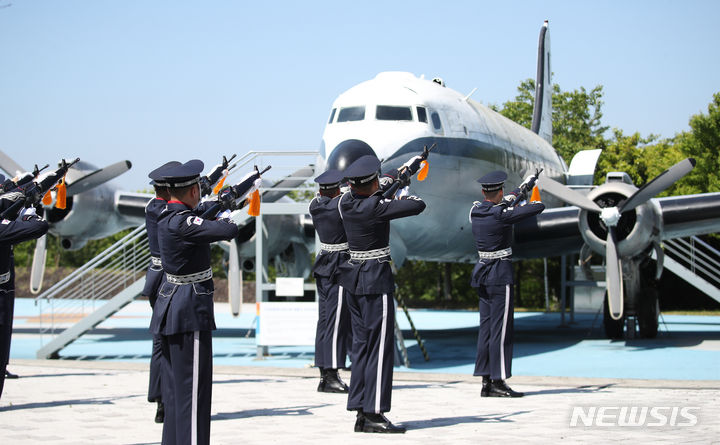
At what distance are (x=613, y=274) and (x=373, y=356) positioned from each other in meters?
8.01

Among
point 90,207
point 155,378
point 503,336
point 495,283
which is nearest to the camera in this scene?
point 155,378

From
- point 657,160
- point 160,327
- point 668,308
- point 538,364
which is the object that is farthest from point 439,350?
point 657,160

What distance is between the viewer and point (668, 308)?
33.0m

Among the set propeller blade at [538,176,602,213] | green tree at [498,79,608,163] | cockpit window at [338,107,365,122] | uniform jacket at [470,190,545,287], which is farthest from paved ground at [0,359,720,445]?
green tree at [498,79,608,163]

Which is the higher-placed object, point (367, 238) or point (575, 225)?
point (367, 238)

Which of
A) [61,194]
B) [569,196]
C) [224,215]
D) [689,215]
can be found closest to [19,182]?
[61,194]

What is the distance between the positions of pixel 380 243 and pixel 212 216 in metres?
1.95

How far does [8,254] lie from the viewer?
323 inches

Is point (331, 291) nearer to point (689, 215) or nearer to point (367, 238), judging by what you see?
point (367, 238)

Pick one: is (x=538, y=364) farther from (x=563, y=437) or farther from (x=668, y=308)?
(x=668, y=308)

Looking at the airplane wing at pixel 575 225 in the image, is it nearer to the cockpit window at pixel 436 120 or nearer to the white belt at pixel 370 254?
the cockpit window at pixel 436 120

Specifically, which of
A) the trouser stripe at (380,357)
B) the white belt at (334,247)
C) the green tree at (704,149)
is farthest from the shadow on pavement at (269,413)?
the green tree at (704,149)

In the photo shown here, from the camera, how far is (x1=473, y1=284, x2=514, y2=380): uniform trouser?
8.91 metres

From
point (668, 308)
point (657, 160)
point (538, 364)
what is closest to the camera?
point (538, 364)
